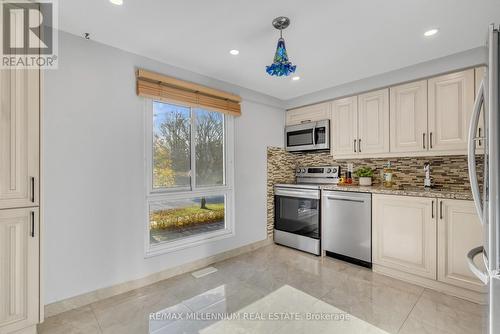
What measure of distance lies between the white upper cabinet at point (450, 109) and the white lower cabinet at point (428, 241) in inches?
26.0

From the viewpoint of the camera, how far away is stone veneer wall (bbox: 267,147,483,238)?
2.70m

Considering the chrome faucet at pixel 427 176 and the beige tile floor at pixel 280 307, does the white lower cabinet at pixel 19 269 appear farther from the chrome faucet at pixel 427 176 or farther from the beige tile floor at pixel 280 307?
the chrome faucet at pixel 427 176

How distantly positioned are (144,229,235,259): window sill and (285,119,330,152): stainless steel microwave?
175 centimetres

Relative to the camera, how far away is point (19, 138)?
155cm

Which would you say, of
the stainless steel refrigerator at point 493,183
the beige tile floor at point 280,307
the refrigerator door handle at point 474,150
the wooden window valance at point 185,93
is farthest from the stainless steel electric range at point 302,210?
the stainless steel refrigerator at point 493,183

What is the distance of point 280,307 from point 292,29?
242cm

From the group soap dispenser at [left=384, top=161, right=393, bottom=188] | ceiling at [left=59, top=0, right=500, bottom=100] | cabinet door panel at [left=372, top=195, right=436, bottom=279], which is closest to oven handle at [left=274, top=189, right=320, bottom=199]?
cabinet door panel at [left=372, top=195, right=436, bottom=279]

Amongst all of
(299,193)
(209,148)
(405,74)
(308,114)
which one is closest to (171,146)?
(209,148)

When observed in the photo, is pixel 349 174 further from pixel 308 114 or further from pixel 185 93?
pixel 185 93

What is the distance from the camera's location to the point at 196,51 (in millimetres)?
2398

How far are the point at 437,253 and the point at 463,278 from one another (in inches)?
10.4

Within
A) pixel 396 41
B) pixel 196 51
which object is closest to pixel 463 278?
pixel 396 41

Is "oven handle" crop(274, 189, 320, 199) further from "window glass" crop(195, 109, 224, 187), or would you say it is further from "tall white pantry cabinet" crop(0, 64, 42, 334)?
"tall white pantry cabinet" crop(0, 64, 42, 334)

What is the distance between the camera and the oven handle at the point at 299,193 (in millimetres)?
3314
